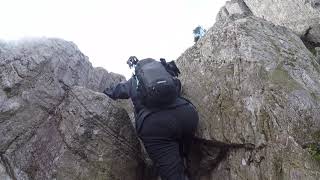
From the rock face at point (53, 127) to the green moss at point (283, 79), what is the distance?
172 inches

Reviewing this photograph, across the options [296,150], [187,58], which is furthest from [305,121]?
[187,58]

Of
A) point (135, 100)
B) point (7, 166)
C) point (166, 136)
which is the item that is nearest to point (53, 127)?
point (7, 166)

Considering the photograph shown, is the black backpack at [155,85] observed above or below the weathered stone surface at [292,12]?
above

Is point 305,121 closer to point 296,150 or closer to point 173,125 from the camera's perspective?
point 296,150

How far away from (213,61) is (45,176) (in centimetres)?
576

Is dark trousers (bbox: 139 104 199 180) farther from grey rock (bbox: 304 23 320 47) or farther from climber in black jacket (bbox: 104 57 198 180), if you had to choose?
grey rock (bbox: 304 23 320 47)

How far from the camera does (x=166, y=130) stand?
11.1 m

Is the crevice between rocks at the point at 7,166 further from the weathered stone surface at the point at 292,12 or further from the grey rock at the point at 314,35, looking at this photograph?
the grey rock at the point at 314,35

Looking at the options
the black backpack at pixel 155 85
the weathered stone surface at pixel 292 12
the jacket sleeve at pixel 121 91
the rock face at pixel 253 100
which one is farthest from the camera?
the weathered stone surface at pixel 292 12

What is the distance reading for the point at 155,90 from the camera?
10.8 metres

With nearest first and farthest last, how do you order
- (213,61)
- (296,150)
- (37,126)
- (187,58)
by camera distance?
(296,150)
(37,126)
(213,61)
(187,58)

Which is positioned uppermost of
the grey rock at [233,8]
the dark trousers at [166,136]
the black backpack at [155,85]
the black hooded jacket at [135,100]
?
the black backpack at [155,85]

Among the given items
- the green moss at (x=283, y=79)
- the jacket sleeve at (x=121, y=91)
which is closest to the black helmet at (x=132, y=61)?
the jacket sleeve at (x=121, y=91)

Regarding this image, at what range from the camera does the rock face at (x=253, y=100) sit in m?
→ 10.6
